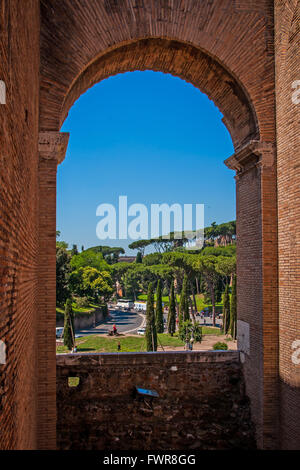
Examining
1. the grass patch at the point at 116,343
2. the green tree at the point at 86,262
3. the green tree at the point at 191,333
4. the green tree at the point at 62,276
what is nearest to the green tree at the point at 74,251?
the green tree at the point at 86,262

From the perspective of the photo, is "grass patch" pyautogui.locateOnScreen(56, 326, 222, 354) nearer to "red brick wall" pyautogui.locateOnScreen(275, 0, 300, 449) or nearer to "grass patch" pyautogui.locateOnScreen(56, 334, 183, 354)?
"grass patch" pyautogui.locateOnScreen(56, 334, 183, 354)

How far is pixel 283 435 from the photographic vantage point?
5.80 meters

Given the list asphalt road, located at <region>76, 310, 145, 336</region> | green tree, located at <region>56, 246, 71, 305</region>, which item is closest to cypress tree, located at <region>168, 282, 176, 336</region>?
asphalt road, located at <region>76, 310, 145, 336</region>

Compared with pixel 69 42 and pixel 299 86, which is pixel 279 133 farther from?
pixel 69 42

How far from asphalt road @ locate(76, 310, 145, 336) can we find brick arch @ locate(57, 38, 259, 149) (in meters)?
28.2

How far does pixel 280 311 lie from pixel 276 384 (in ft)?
3.91

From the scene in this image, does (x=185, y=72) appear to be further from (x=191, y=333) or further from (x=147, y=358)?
(x=191, y=333)

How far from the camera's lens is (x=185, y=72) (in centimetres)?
732

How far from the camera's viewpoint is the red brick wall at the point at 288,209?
562 centimetres

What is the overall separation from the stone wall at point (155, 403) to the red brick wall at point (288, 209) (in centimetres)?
113

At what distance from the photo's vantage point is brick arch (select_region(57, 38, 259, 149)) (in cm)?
→ 656

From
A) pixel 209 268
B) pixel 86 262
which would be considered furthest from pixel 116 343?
pixel 86 262

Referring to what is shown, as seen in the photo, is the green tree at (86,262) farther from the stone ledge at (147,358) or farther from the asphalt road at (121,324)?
the stone ledge at (147,358)

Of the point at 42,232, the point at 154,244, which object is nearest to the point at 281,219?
the point at 42,232
